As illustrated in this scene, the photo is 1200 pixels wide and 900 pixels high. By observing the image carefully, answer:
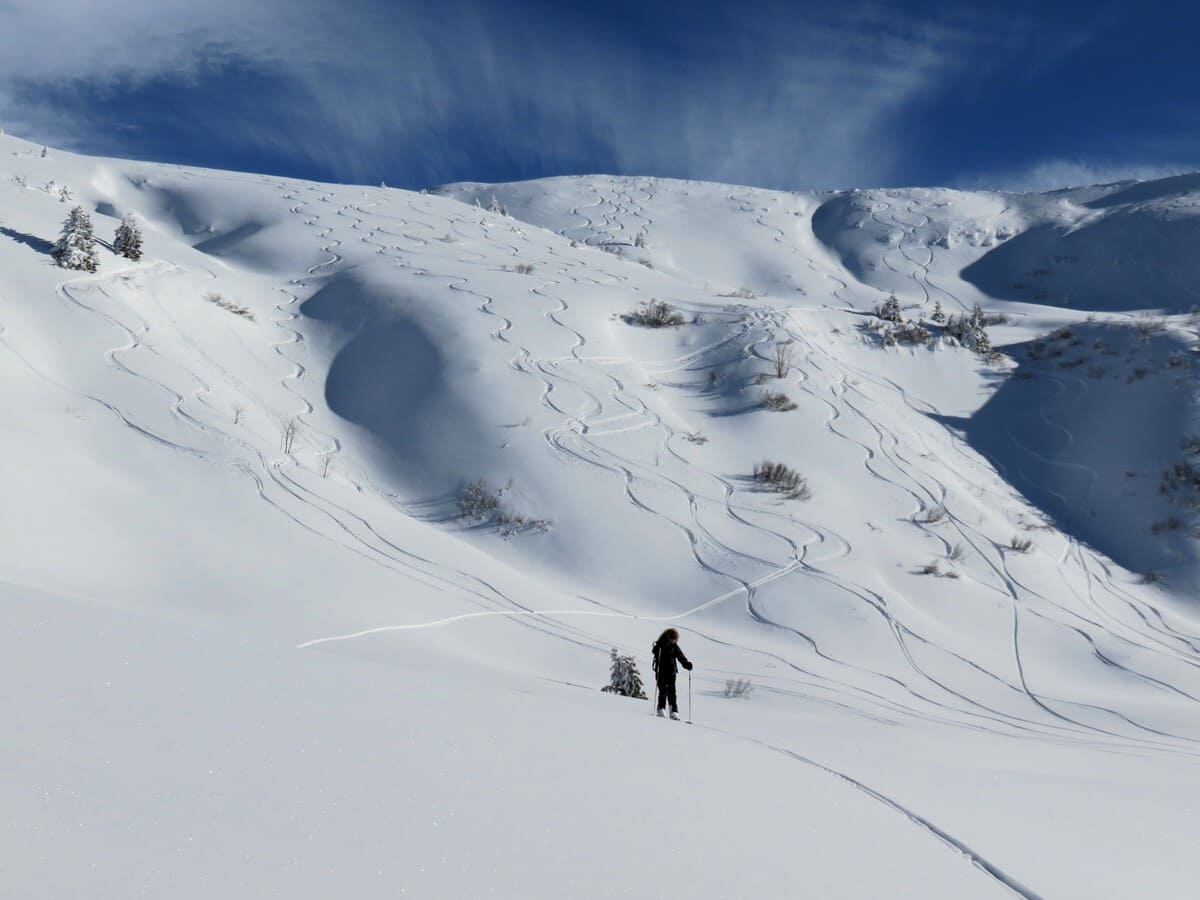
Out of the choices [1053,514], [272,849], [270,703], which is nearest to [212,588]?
[270,703]

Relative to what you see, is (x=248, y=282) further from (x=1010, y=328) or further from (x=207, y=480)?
(x=1010, y=328)

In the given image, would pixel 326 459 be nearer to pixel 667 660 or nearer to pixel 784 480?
pixel 784 480

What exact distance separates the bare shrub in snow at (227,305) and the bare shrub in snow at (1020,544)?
44.2 feet

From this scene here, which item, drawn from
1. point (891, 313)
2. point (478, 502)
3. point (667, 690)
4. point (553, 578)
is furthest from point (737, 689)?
point (891, 313)

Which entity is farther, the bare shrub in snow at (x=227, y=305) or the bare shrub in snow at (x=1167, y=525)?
the bare shrub in snow at (x=227, y=305)

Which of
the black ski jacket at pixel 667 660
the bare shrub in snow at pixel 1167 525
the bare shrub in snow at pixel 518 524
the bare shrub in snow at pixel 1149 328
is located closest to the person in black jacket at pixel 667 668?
the black ski jacket at pixel 667 660

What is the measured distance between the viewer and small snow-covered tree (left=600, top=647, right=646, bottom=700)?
6824mm

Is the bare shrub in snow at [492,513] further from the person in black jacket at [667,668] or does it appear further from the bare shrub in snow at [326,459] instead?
the person in black jacket at [667,668]

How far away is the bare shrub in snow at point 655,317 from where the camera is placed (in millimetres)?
17031

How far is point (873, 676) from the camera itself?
8.56m

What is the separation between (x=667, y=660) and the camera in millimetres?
6406

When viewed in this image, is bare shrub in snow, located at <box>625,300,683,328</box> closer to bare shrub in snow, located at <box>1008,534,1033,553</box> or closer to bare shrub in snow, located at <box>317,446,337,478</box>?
bare shrub in snow, located at <box>317,446,337,478</box>

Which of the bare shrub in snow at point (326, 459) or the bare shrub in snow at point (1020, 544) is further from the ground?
the bare shrub in snow at point (1020, 544)

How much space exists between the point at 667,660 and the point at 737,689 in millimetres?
1586
